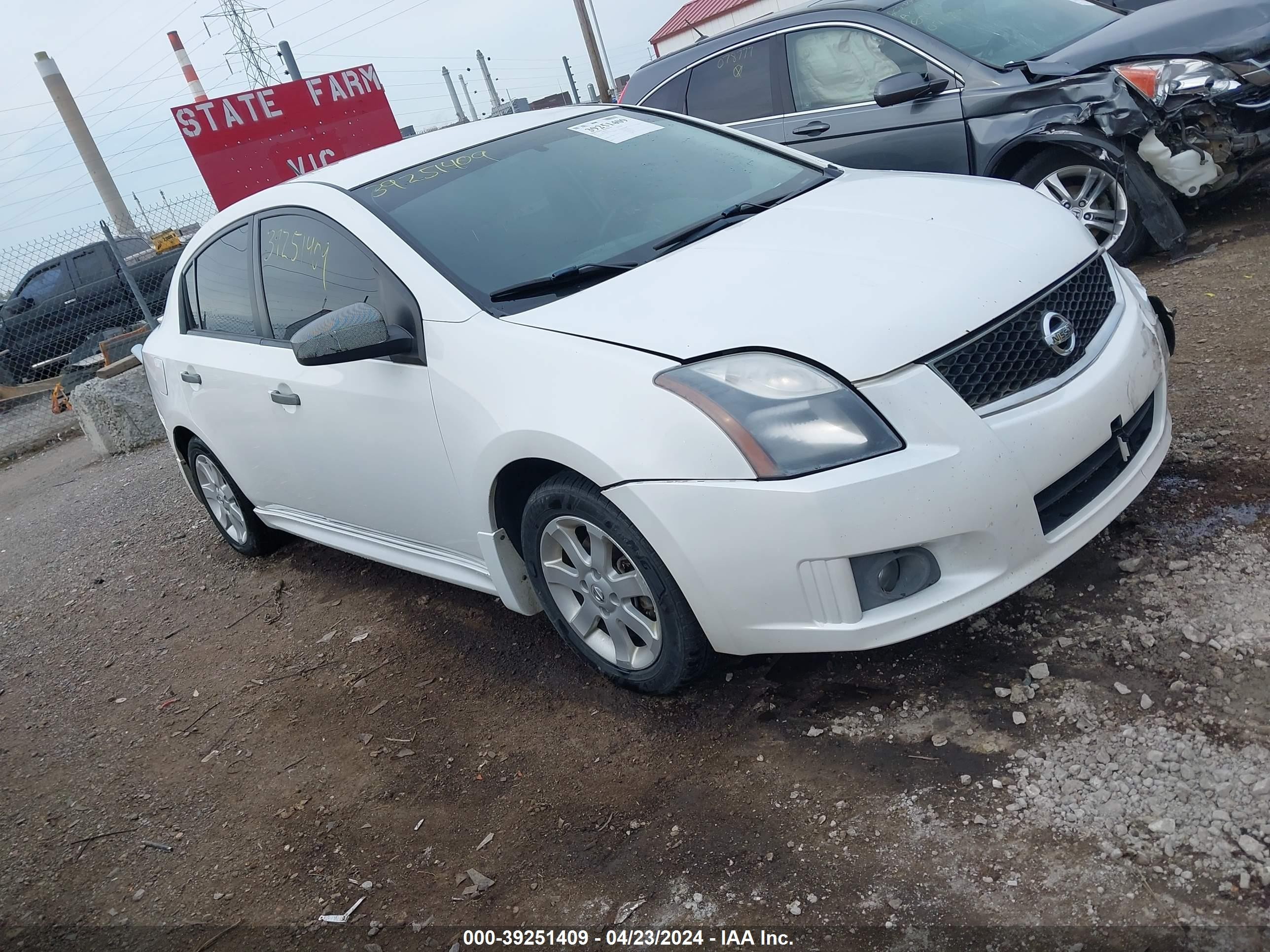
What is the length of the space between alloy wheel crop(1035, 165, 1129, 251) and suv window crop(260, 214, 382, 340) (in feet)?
12.6

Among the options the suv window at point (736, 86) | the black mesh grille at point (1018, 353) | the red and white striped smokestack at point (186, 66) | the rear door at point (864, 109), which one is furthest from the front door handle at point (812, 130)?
the red and white striped smokestack at point (186, 66)

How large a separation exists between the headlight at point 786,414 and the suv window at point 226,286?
2.38 m

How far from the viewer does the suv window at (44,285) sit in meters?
16.3

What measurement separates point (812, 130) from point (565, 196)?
320 centimetres

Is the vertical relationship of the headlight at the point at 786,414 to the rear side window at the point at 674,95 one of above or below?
below

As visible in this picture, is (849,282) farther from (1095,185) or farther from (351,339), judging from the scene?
(1095,185)

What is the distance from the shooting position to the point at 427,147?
13.0 feet

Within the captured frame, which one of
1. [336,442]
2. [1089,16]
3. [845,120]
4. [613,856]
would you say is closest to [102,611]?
[336,442]

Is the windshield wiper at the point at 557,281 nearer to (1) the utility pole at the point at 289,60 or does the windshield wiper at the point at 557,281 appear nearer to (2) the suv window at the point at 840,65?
(2) the suv window at the point at 840,65

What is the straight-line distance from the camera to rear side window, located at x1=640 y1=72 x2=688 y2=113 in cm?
696

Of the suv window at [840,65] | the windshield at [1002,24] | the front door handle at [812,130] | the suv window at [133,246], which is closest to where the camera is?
the windshield at [1002,24]

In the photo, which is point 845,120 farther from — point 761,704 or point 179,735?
point 179,735

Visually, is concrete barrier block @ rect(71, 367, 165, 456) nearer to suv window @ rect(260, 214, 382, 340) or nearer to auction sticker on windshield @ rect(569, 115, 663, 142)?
suv window @ rect(260, 214, 382, 340)

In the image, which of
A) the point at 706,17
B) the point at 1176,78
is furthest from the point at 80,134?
the point at 1176,78
